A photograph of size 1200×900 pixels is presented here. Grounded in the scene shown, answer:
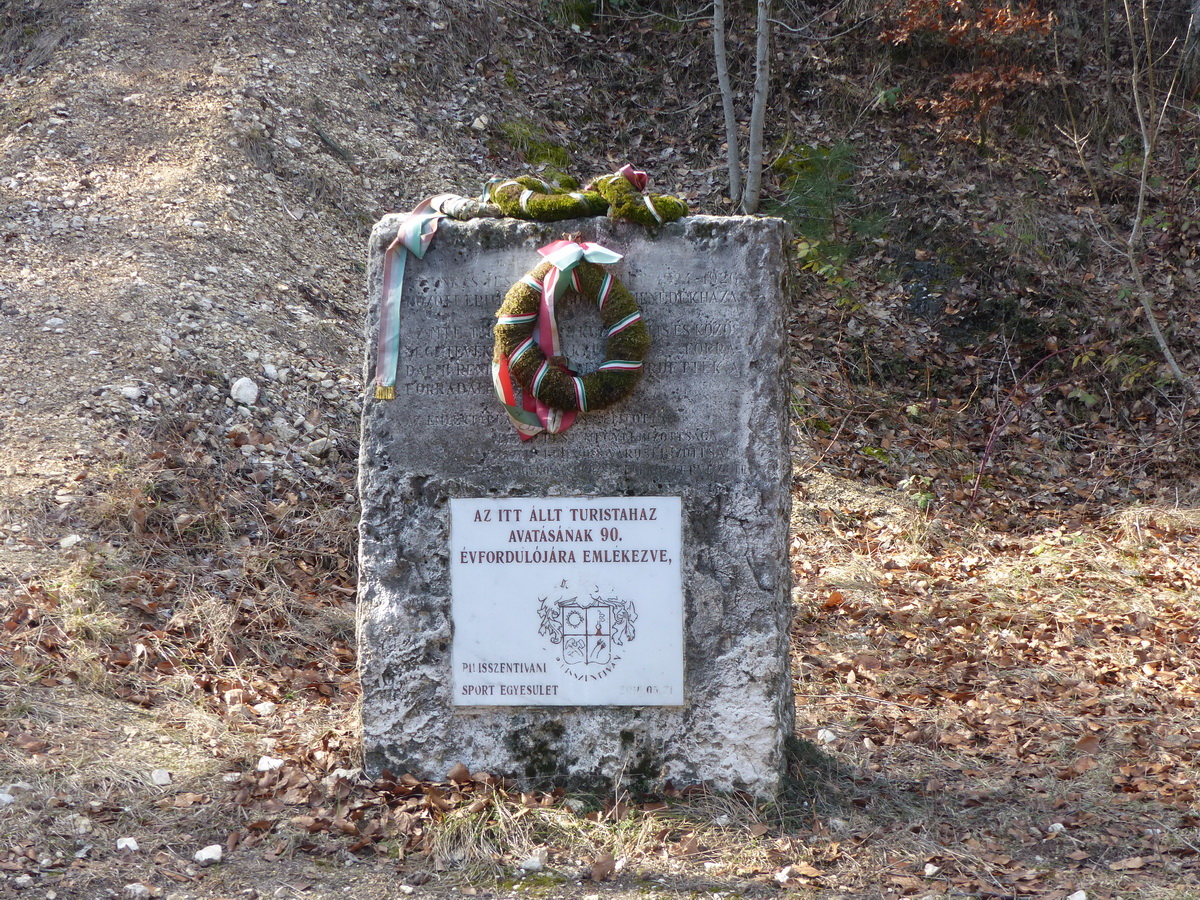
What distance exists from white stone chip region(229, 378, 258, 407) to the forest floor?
0.14 metres

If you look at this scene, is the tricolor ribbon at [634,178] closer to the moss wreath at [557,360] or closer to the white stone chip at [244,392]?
the moss wreath at [557,360]

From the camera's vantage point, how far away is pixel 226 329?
20.1 ft

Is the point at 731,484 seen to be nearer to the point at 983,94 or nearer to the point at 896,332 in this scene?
the point at 896,332

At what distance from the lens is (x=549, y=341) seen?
3.19m

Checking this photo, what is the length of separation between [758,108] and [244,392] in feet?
13.7

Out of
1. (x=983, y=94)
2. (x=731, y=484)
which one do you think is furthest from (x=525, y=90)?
(x=731, y=484)

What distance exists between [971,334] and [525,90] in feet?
15.0

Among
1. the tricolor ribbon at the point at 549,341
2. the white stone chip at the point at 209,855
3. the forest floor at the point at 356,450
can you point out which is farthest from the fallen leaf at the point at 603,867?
the tricolor ribbon at the point at 549,341

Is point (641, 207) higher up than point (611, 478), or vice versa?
point (641, 207)

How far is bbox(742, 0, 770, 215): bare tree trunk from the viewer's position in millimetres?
7305

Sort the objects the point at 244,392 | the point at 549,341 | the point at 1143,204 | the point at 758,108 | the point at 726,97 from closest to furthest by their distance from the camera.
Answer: the point at 549,341, the point at 244,392, the point at 758,108, the point at 1143,204, the point at 726,97

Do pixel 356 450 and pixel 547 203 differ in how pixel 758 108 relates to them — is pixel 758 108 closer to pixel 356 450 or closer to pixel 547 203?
pixel 356 450

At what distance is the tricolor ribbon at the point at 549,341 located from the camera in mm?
3158

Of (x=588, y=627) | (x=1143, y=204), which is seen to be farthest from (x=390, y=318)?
(x=1143, y=204)
